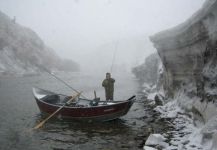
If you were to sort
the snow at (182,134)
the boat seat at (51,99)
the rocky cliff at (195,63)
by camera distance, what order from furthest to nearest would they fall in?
the boat seat at (51,99), the rocky cliff at (195,63), the snow at (182,134)

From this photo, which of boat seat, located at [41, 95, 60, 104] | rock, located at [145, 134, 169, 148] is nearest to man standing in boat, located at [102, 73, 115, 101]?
boat seat, located at [41, 95, 60, 104]

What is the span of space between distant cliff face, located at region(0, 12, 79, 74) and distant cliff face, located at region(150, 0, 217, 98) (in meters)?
48.4

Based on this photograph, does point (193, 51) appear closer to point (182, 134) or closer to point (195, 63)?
point (195, 63)

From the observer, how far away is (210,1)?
35.2 feet

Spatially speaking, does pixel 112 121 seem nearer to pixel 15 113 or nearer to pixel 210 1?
pixel 15 113

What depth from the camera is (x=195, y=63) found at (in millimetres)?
13664

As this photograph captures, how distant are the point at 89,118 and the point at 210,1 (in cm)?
961

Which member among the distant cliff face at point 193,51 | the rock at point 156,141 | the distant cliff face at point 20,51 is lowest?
the rock at point 156,141

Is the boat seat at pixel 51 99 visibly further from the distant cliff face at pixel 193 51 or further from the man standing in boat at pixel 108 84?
the distant cliff face at pixel 193 51

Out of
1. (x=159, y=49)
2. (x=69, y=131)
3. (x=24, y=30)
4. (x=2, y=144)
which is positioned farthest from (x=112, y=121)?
(x=24, y=30)

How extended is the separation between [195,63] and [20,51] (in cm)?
7555

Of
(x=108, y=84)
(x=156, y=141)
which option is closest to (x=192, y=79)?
(x=108, y=84)

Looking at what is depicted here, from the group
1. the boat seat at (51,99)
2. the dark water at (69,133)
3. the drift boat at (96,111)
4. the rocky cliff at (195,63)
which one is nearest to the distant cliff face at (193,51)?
the rocky cliff at (195,63)

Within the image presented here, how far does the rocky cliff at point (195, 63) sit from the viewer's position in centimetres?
1051
